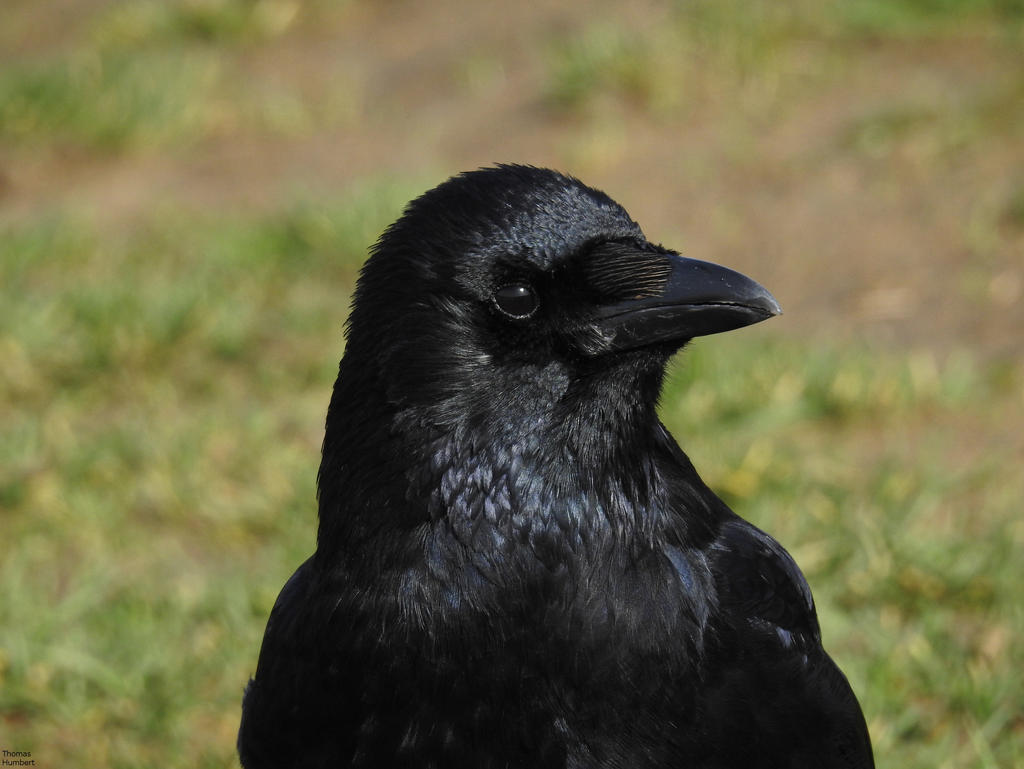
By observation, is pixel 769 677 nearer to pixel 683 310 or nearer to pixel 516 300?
pixel 683 310

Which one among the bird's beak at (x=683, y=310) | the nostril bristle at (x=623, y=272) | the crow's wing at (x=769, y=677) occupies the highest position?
the nostril bristle at (x=623, y=272)

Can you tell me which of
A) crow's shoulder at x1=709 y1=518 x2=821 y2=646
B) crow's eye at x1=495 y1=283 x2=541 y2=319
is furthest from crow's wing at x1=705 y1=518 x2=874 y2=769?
crow's eye at x1=495 y1=283 x2=541 y2=319

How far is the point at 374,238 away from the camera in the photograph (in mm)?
7035

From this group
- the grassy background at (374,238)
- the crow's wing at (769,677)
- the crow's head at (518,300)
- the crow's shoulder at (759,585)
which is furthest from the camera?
the grassy background at (374,238)

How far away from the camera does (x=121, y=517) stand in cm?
517

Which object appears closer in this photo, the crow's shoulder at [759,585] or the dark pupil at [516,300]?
the dark pupil at [516,300]

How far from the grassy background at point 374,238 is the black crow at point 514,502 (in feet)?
4.74

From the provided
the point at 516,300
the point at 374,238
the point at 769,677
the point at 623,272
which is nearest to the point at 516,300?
the point at 516,300

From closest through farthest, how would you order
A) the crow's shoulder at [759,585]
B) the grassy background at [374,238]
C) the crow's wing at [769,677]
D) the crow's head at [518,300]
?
the crow's head at [518,300] → the crow's wing at [769,677] → the crow's shoulder at [759,585] → the grassy background at [374,238]

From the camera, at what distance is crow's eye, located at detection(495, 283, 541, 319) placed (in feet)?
8.54

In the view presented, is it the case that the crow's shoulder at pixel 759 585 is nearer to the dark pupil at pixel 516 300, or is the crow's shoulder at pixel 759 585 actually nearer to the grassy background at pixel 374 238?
the dark pupil at pixel 516 300

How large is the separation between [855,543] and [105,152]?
5707 millimetres

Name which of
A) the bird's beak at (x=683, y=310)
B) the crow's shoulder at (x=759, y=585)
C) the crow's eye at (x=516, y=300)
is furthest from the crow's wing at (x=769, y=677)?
the crow's eye at (x=516, y=300)

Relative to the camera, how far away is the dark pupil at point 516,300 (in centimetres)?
260
